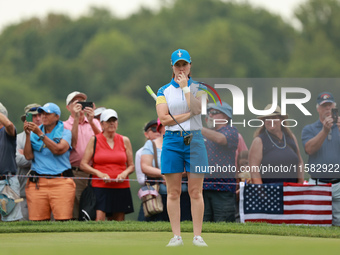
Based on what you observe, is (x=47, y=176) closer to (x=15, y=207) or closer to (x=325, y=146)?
(x=15, y=207)

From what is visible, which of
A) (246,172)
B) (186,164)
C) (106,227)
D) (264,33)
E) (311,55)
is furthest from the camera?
(264,33)

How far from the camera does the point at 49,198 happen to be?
11.7m

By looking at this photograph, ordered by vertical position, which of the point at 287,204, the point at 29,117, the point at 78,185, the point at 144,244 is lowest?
the point at 144,244

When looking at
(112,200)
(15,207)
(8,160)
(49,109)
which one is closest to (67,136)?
(49,109)

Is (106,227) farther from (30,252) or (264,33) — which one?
(264,33)

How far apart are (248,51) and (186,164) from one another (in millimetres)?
66216

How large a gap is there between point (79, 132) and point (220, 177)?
2.29 m

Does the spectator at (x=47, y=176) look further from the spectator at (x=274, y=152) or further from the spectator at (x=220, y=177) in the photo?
the spectator at (x=274, y=152)

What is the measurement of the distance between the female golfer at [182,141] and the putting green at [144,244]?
0.42 metres

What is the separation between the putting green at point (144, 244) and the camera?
7.09 meters

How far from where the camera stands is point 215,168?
11.6 m

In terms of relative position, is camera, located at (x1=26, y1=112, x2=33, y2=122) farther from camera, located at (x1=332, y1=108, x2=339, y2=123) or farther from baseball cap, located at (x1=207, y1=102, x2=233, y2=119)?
camera, located at (x1=332, y1=108, x2=339, y2=123)

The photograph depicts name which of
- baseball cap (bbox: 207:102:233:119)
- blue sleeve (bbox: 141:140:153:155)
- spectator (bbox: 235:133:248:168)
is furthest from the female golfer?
blue sleeve (bbox: 141:140:153:155)

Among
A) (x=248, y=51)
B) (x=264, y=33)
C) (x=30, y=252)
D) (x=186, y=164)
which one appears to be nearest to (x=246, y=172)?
(x=186, y=164)
